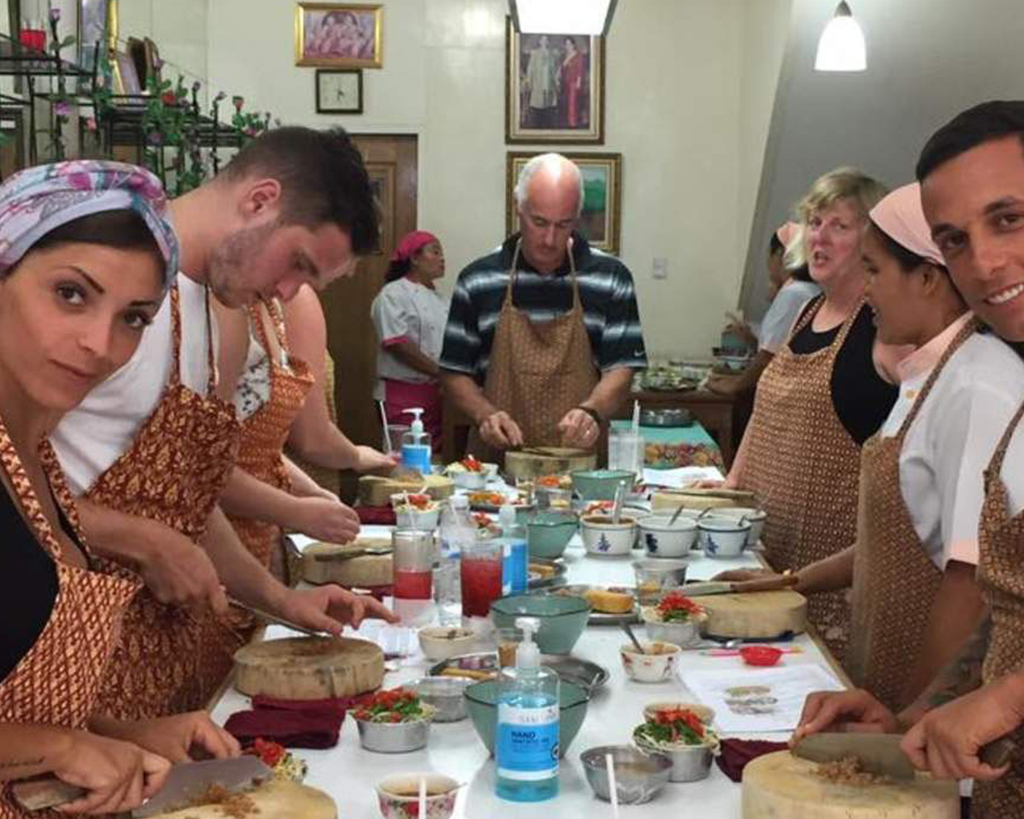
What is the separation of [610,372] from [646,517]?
1.52 m

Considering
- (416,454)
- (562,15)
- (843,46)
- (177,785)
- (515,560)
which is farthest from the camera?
(843,46)

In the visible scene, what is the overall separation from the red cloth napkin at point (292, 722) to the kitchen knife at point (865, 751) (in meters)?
0.69

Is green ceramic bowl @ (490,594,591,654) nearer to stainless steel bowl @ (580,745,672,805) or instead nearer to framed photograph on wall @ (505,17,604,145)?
stainless steel bowl @ (580,745,672,805)

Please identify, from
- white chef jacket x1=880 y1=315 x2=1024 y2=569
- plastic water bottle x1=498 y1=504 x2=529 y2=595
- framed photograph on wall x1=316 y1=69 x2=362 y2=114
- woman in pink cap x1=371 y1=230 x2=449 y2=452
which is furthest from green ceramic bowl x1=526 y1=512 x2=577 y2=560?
framed photograph on wall x1=316 y1=69 x2=362 y2=114

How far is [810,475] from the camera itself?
3.76 metres

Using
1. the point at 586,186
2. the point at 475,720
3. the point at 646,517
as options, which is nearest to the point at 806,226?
the point at 646,517

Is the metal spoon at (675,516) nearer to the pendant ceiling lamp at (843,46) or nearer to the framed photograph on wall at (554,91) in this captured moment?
the pendant ceiling lamp at (843,46)

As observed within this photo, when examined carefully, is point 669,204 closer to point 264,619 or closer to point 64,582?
point 264,619

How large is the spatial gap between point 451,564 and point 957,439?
1103 millimetres

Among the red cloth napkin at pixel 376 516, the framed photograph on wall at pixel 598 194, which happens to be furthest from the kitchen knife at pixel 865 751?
the framed photograph on wall at pixel 598 194

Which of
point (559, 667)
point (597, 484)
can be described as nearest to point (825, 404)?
point (597, 484)

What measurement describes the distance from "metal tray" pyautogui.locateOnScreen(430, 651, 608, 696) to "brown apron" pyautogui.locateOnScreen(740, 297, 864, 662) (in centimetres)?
122

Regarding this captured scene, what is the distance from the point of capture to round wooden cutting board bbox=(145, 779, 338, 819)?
5.73ft

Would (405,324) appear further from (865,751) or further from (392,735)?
(865,751)
